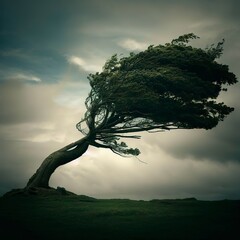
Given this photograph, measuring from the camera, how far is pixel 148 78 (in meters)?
25.9

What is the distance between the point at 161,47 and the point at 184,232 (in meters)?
15.7

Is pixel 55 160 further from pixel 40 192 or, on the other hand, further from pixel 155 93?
pixel 155 93

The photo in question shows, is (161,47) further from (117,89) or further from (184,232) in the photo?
(184,232)

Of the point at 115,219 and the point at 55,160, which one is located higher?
the point at 55,160

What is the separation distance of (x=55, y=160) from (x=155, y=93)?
939cm

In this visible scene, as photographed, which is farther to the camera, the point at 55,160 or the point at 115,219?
the point at 55,160

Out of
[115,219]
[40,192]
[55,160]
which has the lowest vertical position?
[115,219]

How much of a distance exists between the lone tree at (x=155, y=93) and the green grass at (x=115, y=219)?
573 cm

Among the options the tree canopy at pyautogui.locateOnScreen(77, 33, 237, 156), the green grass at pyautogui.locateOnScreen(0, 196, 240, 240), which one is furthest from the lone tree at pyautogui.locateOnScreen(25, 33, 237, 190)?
the green grass at pyautogui.locateOnScreen(0, 196, 240, 240)

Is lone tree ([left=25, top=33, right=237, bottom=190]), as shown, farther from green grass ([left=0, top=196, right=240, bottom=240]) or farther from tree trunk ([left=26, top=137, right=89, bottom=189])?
green grass ([left=0, top=196, right=240, bottom=240])

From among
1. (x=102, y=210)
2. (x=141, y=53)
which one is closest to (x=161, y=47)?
(x=141, y=53)

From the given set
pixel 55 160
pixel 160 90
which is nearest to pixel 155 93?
pixel 160 90

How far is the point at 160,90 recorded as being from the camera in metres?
26.6

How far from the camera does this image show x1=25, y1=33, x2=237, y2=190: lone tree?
26.0 meters
